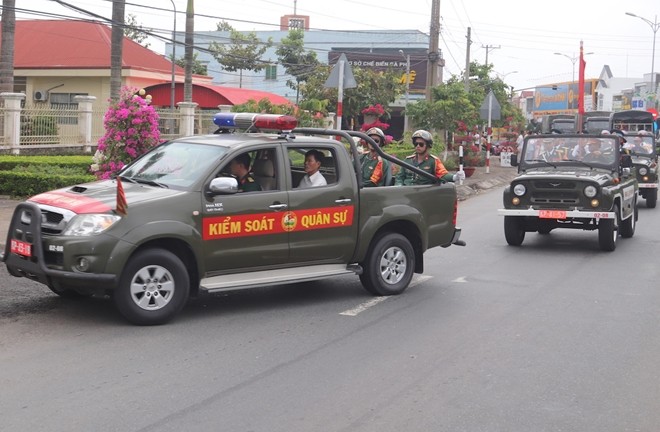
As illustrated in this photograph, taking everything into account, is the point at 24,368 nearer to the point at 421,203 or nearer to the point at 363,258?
the point at 363,258

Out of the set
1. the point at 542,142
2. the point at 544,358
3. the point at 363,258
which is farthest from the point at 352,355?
the point at 542,142

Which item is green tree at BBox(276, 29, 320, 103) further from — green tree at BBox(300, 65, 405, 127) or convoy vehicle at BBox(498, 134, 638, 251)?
convoy vehicle at BBox(498, 134, 638, 251)

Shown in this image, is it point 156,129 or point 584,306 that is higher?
point 156,129

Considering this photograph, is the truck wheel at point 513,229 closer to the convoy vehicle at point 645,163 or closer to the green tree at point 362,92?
the convoy vehicle at point 645,163

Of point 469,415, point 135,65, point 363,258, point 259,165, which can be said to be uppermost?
point 135,65

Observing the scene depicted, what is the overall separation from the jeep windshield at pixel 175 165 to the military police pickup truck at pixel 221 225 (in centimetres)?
2

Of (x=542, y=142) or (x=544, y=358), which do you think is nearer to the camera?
(x=544, y=358)

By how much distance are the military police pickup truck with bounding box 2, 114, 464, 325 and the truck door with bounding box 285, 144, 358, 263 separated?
13 millimetres

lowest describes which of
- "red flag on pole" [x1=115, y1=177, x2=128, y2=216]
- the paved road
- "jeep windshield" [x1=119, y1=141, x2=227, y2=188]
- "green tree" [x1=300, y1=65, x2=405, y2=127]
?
the paved road

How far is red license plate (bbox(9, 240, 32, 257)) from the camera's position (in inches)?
313

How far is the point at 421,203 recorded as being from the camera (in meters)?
10.3

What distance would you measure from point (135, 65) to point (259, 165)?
34302 millimetres

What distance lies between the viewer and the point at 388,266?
10.0m

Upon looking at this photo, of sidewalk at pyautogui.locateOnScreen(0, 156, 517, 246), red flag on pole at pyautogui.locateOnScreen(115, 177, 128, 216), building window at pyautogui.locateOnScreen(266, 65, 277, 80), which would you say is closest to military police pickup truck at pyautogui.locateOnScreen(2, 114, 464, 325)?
red flag on pole at pyautogui.locateOnScreen(115, 177, 128, 216)
